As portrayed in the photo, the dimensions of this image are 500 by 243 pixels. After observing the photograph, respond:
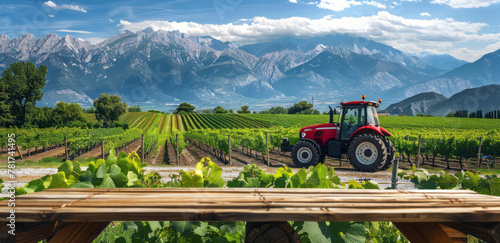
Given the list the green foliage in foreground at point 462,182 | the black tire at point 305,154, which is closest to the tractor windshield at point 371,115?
the black tire at point 305,154

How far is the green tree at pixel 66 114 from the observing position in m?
31.1

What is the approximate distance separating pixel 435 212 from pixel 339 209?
29 centimetres

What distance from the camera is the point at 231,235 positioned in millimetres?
1315

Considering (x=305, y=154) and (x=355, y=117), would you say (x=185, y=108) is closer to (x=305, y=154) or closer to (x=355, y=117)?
(x=305, y=154)

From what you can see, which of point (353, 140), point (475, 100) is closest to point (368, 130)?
point (353, 140)

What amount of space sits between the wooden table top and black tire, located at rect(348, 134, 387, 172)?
8.99m

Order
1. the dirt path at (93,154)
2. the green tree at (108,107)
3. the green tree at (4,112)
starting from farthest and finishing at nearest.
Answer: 1. the green tree at (108,107)
2. the green tree at (4,112)
3. the dirt path at (93,154)

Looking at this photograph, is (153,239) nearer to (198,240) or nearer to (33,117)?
(198,240)

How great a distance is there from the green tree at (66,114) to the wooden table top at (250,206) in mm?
34271

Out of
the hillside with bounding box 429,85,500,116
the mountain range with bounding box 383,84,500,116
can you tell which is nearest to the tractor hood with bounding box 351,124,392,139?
the mountain range with bounding box 383,84,500,116

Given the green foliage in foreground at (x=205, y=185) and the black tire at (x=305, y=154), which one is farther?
the black tire at (x=305, y=154)

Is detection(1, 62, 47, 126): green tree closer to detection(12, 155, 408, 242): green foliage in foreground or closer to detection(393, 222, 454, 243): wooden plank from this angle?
detection(12, 155, 408, 242): green foliage in foreground

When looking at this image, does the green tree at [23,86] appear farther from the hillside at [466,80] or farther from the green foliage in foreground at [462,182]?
the hillside at [466,80]

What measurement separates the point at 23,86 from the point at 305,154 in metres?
31.5
